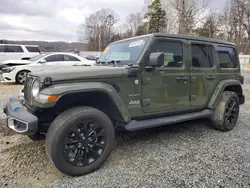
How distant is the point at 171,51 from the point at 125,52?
78cm

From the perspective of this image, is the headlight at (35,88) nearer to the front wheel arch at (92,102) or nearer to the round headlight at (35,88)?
the round headlight at (35,88)

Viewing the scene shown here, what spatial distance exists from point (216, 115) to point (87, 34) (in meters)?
59.2

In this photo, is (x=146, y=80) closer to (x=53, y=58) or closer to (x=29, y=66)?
(x=53, y=58)

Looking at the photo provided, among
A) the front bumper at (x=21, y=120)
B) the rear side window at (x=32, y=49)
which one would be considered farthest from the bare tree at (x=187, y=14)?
the front bumper at (x=21, y=120)

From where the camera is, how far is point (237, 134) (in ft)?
12.5

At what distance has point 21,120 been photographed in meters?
2.24

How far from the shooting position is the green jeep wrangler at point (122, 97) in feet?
7.48

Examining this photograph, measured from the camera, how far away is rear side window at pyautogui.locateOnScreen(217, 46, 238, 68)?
13.0ft

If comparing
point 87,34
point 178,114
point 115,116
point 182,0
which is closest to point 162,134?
point 178,114

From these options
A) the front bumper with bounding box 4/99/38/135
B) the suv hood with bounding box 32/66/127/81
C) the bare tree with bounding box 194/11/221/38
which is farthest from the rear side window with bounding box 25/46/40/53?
the bare tree with bounding box 194/11/221/38

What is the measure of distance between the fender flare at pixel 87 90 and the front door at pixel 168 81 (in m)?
0.42

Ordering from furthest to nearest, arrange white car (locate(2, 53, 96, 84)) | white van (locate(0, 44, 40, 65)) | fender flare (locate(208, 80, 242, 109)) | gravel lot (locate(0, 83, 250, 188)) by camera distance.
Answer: white van (locate(0, 44, 40, 65)) < white car (locate(2, 53, 96, 84)) < fender flare (locate(208, 80, 242, 109)) < gravel lot (locate(0, 83, 250, 188))

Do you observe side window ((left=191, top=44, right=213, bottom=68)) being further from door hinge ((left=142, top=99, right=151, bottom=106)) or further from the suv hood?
the suv hood

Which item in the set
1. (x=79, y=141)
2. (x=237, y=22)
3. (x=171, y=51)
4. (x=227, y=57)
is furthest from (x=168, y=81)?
(x=237, y=22)
